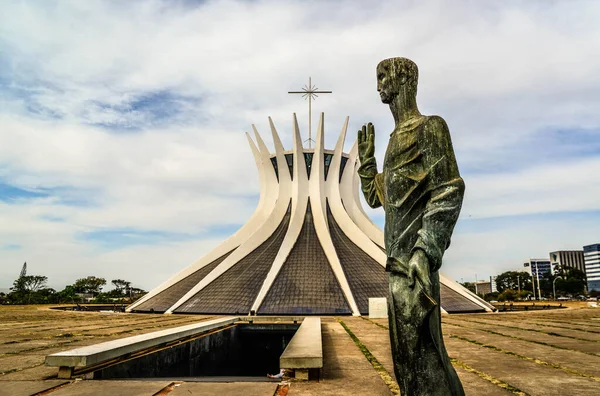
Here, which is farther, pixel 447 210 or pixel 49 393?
pixel 49 393

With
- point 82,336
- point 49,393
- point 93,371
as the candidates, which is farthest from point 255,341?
point 49,393

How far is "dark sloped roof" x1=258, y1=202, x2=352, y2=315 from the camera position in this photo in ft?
65.1

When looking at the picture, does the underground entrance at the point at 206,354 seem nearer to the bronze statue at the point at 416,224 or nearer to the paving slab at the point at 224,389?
the paving slab at the point at 224,389

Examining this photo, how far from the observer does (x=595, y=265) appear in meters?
154

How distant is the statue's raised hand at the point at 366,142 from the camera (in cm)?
382

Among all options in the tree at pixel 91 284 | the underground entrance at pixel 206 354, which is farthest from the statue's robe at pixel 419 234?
the tree at pixel 91 284

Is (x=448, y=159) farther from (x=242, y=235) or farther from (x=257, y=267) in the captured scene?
(x=242, y=235)

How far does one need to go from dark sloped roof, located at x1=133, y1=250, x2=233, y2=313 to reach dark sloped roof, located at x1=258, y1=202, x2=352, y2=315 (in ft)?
18.9

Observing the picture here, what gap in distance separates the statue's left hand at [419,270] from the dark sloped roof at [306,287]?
57.5ft

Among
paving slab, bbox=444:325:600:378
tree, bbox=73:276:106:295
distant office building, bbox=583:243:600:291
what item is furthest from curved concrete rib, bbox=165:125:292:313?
distant office building, bbox=583:243:600:291

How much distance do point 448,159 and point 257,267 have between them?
2145cm

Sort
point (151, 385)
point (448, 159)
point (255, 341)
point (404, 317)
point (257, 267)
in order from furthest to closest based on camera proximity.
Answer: point (257, 267), point (255, 341), point (151, 385), point (448, 159), point (404, 317)

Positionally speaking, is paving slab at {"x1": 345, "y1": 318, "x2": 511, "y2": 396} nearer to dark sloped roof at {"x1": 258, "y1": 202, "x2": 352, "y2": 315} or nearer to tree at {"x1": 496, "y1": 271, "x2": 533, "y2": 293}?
dark sloped roof at {"x1": 258, "y1": 202, "x2": 352, "y2": 315}

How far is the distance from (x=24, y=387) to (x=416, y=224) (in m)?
4.72
